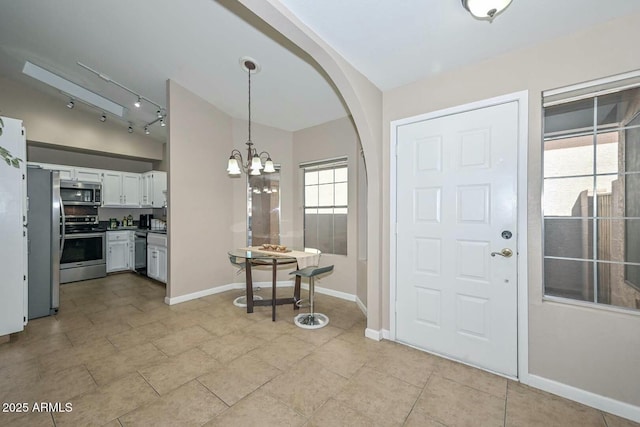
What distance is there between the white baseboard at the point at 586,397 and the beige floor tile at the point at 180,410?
228 cm

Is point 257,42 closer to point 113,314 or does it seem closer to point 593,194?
point 593,194

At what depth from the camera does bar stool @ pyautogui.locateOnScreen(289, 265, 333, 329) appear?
305 centimetres

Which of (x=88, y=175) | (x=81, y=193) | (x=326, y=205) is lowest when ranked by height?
(x=326, y=205)

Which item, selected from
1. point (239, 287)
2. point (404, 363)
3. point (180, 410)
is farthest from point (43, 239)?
point (404, 363)

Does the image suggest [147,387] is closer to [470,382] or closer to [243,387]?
[243,387]

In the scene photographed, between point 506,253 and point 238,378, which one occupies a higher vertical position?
point 506,253

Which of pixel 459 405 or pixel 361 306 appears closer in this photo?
pixel 459 405

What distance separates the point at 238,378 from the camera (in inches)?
83.7

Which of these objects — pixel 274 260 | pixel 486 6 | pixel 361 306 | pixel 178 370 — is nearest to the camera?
pixel 486 6

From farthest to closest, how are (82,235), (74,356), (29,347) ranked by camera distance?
1. (82,235)
2. (29,347)
3. (74,356)

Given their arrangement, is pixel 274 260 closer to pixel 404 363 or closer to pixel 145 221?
pixel 404 363

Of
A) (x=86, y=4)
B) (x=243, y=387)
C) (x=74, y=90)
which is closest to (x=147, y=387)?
(x=243, y=387)

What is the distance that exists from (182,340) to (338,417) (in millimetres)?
1854

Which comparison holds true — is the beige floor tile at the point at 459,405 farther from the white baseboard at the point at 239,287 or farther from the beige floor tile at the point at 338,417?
the white baseboard at the point at 239,287
